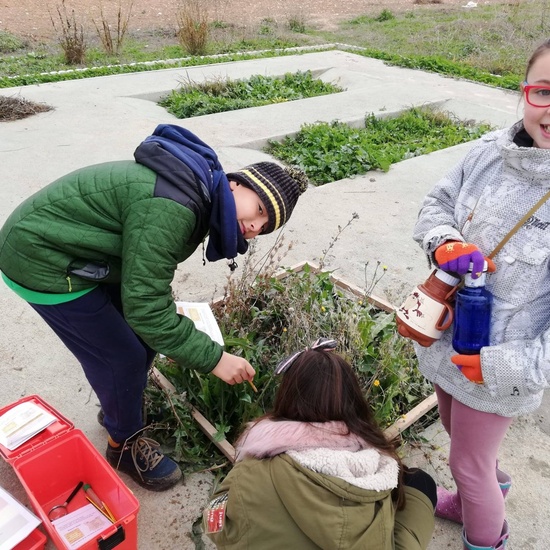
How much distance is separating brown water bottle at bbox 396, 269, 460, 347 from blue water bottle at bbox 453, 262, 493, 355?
0.05 m

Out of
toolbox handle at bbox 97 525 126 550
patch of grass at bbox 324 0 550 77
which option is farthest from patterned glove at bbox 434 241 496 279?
patch of grass at bbox 324 0 550 77

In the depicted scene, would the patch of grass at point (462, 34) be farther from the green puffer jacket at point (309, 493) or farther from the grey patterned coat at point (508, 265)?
the green puffer jacket at point (309, 493)

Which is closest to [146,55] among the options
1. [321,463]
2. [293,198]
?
[293,198]

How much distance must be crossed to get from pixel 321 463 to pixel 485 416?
656mm

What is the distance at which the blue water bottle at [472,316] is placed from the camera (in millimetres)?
1554

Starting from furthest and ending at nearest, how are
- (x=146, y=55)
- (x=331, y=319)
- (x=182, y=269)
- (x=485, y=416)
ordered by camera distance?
(x=146, y=55)
(x=182, y=269)
(x=331, y=319)
(x=485, y=416)

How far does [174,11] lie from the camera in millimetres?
16547

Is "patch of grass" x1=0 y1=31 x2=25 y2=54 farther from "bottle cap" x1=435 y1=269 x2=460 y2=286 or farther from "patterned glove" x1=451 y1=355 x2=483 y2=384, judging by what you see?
"patterned glove" x1=451 y1=355 x2=483 y2=384

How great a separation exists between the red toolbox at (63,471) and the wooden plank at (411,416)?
1.17 metres

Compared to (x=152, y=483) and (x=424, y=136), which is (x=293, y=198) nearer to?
(x=152, y=483)

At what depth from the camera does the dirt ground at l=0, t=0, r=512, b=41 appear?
14.2 meters

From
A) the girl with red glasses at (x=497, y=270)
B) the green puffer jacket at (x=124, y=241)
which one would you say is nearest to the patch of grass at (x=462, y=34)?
the girl with red glasses at (x=497, y=270)

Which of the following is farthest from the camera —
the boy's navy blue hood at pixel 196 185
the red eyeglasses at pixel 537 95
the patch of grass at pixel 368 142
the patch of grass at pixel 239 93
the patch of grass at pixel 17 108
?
the patch of grass at pixel 239 93

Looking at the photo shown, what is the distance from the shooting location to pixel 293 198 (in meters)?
1.81
